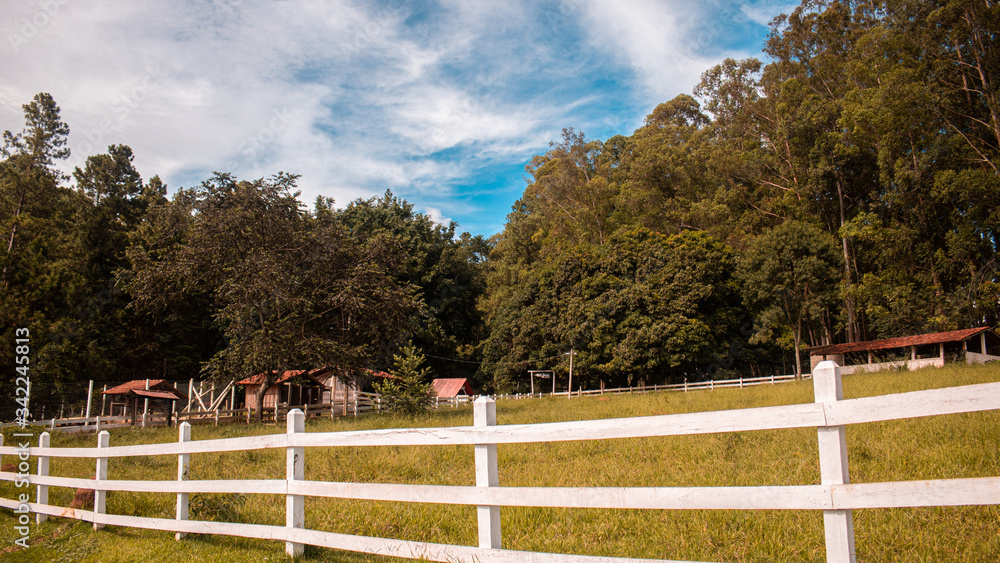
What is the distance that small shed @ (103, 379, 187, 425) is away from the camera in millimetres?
21922

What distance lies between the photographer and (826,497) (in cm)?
244

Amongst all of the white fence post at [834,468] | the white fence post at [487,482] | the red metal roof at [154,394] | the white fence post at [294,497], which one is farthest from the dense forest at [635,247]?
the white fence post at [834,468]

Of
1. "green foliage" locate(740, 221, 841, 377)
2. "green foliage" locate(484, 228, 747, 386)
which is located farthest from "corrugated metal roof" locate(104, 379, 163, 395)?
"green foliage" locate(740, 221, 841, 377)

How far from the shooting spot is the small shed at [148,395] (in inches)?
863

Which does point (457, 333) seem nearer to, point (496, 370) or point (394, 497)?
point (496, 370)

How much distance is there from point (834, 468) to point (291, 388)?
31530 millimetres

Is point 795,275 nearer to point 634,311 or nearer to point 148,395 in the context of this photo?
point 634,311

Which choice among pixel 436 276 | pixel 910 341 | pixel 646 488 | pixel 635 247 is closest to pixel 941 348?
pixel 910 341

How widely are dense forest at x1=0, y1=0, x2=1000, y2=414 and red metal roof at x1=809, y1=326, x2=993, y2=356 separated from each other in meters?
2.47

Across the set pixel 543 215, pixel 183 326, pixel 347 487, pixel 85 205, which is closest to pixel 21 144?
pixel 85 205

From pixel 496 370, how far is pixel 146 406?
29.1 metres

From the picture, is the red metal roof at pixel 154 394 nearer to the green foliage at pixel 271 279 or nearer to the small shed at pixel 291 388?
the green foliage at pixel 271 279

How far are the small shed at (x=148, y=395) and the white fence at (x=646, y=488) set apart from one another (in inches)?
785

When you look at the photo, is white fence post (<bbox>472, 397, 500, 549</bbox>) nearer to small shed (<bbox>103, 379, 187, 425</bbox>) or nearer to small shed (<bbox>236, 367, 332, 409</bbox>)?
small shed (<bbox>103, 379, 187, 425</bbox>)
